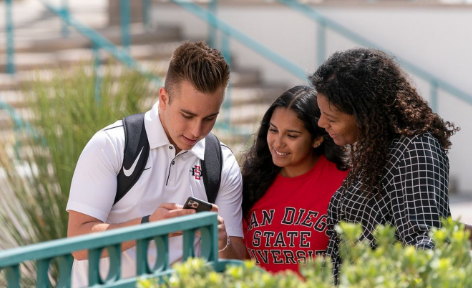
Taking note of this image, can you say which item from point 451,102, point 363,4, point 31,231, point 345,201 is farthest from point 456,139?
point 345,201

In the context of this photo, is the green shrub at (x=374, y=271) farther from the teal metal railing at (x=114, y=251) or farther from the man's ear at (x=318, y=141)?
the man's ear at (x=318, y=141)

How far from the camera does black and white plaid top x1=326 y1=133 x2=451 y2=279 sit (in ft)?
7.48

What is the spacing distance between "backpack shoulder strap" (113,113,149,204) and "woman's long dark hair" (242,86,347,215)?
0.52 m

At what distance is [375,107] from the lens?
8.05 feet

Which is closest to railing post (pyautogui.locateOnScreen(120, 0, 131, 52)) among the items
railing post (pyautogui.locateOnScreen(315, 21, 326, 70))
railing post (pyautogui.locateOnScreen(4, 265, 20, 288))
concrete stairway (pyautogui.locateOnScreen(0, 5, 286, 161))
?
concrete stairway (pyautogui.locateOnScreen(0, 5, 286, 161))

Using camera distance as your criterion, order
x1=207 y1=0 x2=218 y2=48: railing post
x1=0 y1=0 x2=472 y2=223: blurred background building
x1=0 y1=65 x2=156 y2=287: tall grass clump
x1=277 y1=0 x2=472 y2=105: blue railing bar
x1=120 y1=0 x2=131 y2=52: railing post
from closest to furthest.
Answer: x1=0 y1=65 x2=156 y2=287: tall grass clump
x1=0 y1=0 x2=472 y2=223: blurred background building
x1=277 y1=0 x2=472 y2=105: blue railing bar
x1=120 y1=0 x2=131 y2=52: railing post
x1=207 y1=0 x2=218 y2=48: railing post

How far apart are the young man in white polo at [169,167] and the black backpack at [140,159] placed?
0.06ft

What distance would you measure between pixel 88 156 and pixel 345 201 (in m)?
0.82

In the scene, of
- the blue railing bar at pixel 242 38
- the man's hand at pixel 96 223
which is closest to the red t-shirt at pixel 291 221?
the man's hand at pixel 96 223

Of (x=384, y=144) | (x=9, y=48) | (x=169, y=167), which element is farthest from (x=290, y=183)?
(x=9, y=48)

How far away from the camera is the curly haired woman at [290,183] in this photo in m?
2.84

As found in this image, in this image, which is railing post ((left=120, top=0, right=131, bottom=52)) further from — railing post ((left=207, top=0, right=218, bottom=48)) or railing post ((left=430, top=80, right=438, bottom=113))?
railing post ((left=430, top=80, right=438, bottom=113))

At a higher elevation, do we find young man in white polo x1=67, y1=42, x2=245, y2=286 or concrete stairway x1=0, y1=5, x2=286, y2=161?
young man in white polo x1=67, y1=42, x2=245, y2=286

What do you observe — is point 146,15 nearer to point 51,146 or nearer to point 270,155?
point 51,146
